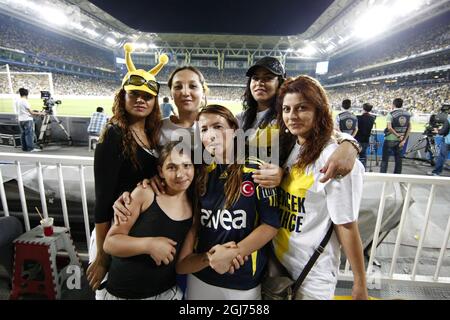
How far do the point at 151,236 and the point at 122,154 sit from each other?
470 millimetres

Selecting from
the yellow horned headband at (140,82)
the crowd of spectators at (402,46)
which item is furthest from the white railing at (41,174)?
the crowd of spectators at (402,46)

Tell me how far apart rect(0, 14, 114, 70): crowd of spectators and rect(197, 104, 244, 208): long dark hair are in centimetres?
2748

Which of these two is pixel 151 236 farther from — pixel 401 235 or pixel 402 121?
pixel 402 121

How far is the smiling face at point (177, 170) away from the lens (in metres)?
1.11

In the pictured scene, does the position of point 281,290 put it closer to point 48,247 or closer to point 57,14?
point 48,247

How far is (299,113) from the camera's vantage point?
1.14 meters

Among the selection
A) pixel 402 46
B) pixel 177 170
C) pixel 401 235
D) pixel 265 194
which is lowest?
pixel 401 235

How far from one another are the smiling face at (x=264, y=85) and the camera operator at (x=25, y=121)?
23.7 ft

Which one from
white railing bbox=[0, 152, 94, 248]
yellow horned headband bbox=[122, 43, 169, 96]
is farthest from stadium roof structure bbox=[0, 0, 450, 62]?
yellow horned headband bbox=[122, 43, 169, 96]

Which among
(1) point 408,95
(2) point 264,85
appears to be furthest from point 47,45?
(1) point 408,95

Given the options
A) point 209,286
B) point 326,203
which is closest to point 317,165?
point 326,203

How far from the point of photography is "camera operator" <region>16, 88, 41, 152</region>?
6215 millimetres

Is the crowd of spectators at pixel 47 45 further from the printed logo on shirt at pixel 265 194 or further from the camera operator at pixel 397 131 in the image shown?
the printed logo on shirt at pixel 265 194

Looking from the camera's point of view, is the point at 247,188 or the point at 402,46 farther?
the point at 402,46
